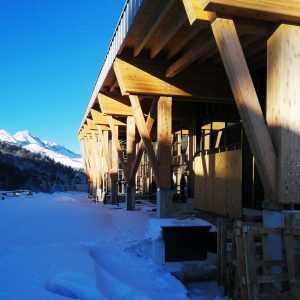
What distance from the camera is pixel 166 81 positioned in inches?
423

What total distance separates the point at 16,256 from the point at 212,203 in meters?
8.66

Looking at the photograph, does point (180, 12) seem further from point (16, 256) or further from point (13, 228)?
point (13, 228)

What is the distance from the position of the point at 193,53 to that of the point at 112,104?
7144 millimetres

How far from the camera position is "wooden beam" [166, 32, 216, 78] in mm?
8602

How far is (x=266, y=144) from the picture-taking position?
17.1 feet

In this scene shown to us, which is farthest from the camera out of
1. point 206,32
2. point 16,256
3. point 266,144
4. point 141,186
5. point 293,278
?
point 141,186

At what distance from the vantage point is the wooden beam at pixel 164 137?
1080 centimetres

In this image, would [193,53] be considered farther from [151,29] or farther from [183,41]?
[151,29]

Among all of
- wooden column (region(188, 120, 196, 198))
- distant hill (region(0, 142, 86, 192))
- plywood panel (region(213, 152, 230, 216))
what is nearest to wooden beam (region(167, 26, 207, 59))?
plywood panel (region(213, 152, 230, 216))

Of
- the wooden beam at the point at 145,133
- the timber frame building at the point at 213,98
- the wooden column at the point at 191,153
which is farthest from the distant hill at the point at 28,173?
the wooden beam at the point at 145,133

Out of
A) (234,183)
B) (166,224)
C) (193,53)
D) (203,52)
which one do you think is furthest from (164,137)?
(166,224)

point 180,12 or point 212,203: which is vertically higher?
point 180,12

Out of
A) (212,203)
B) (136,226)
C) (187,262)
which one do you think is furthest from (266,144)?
(212,203)

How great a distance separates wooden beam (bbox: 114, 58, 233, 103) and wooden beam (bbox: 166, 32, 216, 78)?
1.04 feet
